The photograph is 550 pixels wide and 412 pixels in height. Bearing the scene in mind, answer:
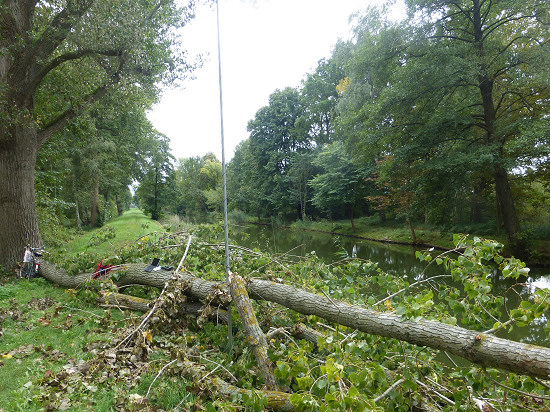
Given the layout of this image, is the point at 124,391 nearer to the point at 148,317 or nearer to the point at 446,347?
the point at 148,317

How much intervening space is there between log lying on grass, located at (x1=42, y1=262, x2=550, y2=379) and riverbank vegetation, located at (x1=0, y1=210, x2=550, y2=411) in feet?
0.04

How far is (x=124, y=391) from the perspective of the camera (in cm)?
238

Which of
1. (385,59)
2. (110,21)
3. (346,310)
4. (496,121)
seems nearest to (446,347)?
(346,310)

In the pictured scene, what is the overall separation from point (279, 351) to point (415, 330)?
112cm

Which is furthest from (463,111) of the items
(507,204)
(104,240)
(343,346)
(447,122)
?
(104,240)

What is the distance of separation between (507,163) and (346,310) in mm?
10249

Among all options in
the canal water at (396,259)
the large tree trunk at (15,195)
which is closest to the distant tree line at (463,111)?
the canal water at (396,259)

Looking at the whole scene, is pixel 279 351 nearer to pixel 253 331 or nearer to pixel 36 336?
pixel 253 331

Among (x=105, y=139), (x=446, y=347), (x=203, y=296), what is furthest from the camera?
(x=105, y=139)

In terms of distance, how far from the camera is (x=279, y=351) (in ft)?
8.03

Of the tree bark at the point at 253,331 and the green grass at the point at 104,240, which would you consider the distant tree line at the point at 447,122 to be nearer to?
the green grass at the point at 104,240

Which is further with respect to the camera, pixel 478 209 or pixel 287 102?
pixel 287 102

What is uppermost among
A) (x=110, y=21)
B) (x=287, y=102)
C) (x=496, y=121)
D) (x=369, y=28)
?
(x=287, y=102)

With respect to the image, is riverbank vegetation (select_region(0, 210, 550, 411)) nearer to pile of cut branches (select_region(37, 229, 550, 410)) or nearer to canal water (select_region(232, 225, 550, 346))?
pile of cut branches (select_region(37, 229, 550, 410))
